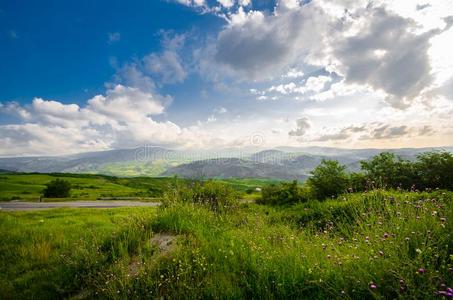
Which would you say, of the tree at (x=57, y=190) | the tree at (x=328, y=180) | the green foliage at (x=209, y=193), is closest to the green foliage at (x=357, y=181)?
the tree at (x=328, y=180)

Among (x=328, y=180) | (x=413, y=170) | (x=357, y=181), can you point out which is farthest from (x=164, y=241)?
(x=413, y=170)

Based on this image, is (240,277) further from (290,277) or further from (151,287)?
(151,287)

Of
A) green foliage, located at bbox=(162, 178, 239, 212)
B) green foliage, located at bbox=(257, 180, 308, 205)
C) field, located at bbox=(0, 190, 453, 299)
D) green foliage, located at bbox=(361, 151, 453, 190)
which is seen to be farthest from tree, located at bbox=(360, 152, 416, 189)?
field, located at bbox=(0, 190, 453, 299)

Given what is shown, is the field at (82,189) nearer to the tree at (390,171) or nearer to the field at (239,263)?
the field at (239,263)

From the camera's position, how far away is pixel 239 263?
5.42 m

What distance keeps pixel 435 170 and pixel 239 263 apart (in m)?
16.5

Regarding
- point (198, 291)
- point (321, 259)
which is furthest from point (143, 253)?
point (321, 259)

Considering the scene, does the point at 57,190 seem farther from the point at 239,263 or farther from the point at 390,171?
the point at 239,263

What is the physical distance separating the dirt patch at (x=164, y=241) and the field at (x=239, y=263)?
0.09 ft

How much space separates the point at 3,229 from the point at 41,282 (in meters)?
7.87

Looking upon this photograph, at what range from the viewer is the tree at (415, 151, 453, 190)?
15.6 m

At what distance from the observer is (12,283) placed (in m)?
6.82

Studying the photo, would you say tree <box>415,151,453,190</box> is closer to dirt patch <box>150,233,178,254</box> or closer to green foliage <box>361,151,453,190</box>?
green foliage <box>361,151,453,190</box>

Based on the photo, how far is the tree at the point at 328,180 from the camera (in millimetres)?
19422
